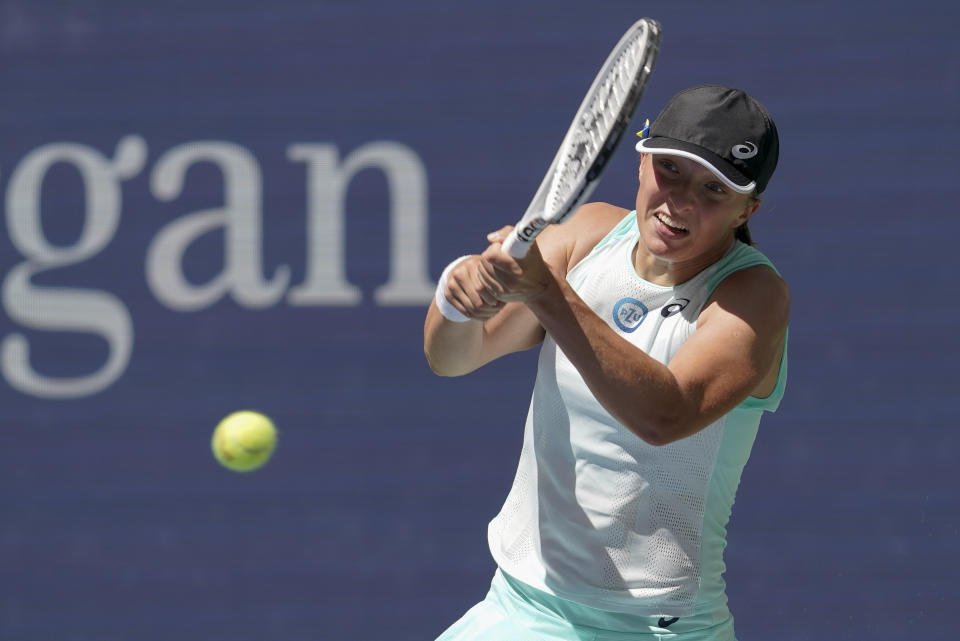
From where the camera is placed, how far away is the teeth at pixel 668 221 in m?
2.08

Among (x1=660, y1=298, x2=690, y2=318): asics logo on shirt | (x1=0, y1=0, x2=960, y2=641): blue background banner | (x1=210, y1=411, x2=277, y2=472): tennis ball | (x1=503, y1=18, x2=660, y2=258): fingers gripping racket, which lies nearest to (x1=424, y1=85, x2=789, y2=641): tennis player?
(x1=660, y1=298, x2=690, y2=318): asics logo on shirt

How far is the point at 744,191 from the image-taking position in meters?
2.05

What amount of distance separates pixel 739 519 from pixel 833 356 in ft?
2.03

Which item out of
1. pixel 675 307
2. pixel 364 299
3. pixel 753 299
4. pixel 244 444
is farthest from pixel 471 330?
pixel 364 299

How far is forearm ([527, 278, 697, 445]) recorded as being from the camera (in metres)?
1.88

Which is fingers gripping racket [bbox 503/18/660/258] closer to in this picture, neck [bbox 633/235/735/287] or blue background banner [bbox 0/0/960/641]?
neck [bbox 633/235/735/287]

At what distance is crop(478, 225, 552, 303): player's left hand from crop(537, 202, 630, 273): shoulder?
1.51 ft

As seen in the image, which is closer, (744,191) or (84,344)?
(744,191)

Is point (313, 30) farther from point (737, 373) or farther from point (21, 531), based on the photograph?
point (737, 373)

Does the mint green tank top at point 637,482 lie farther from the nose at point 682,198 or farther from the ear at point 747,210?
the nose at point 682,198

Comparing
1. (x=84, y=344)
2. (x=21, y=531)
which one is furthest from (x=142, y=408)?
(x=21, y=531)

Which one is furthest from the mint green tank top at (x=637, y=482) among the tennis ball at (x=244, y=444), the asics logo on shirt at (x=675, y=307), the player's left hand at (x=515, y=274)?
the tennis ball at (x=244, y=444)

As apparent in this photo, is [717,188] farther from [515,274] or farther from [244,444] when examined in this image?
[244,444]

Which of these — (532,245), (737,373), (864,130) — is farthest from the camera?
(864,130)
